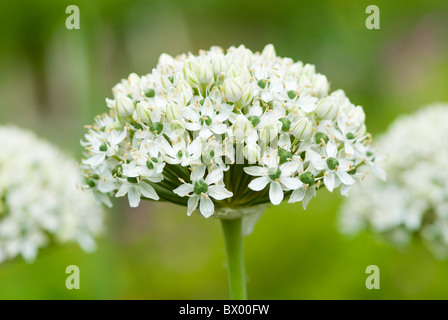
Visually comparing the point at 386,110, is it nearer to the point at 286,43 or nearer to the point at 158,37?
the point at 286,43

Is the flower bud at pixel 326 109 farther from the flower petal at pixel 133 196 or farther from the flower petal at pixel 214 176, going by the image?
the flower petal at pixel 133 196

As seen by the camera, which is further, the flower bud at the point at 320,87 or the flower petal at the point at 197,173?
the flower bud at the point at 320,87

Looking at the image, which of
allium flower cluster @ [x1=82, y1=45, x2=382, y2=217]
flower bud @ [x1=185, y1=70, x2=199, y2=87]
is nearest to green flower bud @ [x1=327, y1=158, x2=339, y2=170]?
allium flower cluster @ [x1=82, y1=45, x2=382, y2=217]

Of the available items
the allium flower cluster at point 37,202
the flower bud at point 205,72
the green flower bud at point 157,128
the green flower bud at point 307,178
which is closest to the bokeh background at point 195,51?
the allium flower cluster at point 37,202

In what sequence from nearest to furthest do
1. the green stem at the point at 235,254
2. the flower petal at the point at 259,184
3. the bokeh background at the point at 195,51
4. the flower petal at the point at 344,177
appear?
1. the flower petal at the point at 259,184
2. the flower petal at the point at 344,177
3. the green stem at the point at 235,254
4. the bokeh background at the point at 195,51

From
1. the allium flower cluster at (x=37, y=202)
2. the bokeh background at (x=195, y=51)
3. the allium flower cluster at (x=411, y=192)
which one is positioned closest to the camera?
the allium flower cluster at (x=37, y=202)

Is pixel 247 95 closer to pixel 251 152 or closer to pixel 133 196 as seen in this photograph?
pixel 251 152

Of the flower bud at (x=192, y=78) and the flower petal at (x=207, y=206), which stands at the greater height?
the flower bud at (x=192, y=78)
